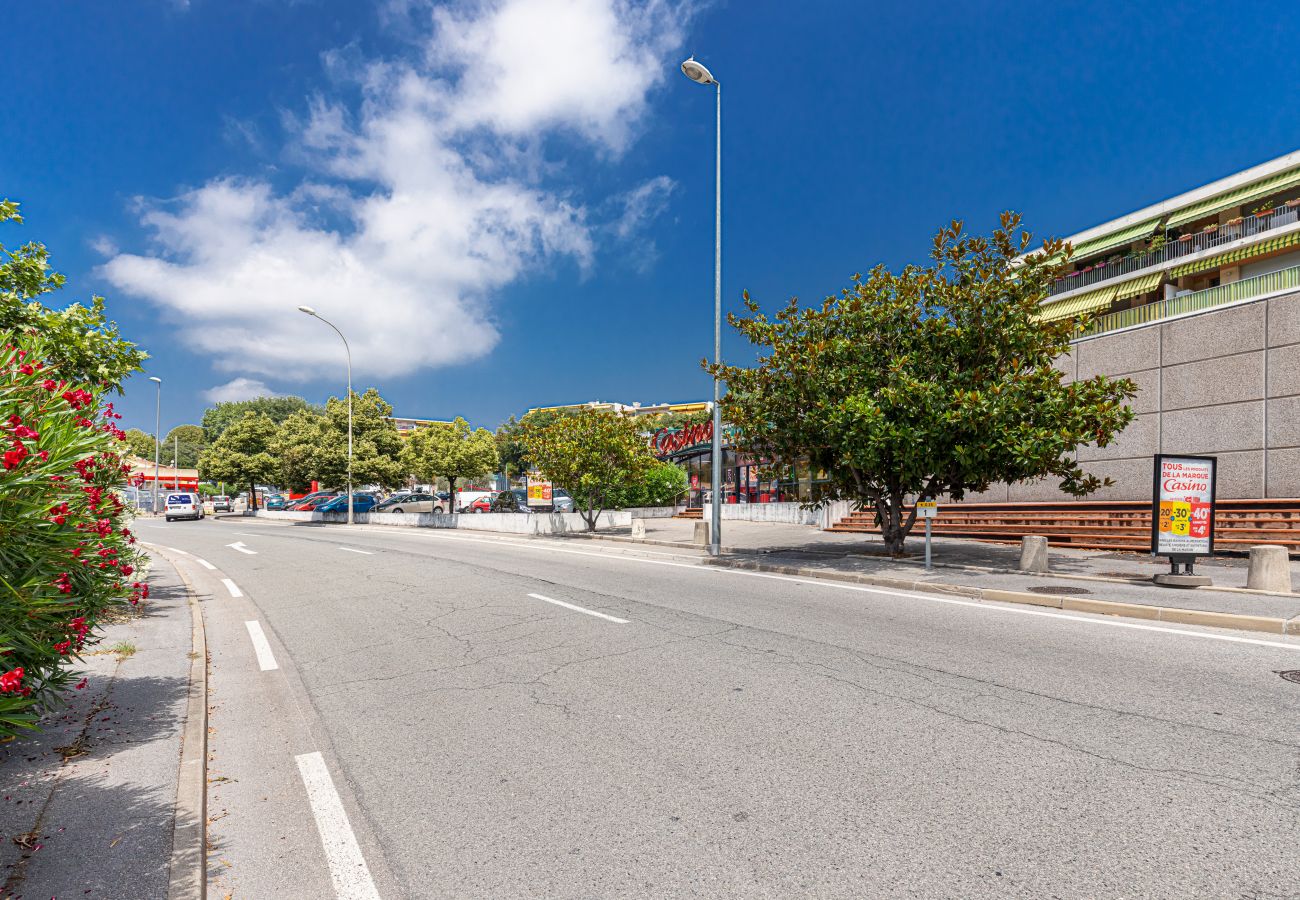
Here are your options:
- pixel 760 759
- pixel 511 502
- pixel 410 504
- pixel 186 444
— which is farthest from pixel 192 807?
pixel 186 444

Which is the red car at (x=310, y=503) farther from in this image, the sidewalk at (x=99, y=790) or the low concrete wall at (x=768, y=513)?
the sidewalk at (x=99, y=790)

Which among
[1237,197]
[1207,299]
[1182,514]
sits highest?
[1237,197]

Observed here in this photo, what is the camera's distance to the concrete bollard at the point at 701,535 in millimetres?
20125

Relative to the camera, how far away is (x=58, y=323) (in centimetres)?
729

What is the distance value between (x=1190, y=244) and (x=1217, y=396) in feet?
78.6

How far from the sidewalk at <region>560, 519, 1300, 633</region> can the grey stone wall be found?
3.64m

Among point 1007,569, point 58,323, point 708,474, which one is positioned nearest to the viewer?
point 58,323

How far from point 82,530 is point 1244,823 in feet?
19.3

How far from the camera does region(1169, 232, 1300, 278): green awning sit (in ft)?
89.5

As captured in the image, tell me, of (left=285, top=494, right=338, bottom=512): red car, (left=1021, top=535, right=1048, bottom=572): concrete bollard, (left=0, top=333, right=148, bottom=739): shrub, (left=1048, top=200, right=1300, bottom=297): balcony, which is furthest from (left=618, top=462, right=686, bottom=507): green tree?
(left=0, top=333, right=148, bottom=739): shrub

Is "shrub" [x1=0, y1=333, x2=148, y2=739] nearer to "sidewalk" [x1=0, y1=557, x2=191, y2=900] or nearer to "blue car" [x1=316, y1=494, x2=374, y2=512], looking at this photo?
"sidewalk" [x1=0, y1=557, x2=191, y2=900]

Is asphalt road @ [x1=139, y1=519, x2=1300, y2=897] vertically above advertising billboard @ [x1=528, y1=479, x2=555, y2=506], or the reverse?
advertising billboard @ [x1=528, y1=479, x2=555, y2=506]

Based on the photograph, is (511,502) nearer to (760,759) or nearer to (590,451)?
(590,451)

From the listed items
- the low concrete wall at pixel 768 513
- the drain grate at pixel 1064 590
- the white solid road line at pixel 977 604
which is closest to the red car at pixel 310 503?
the low concrete wall at pixel 768 513
